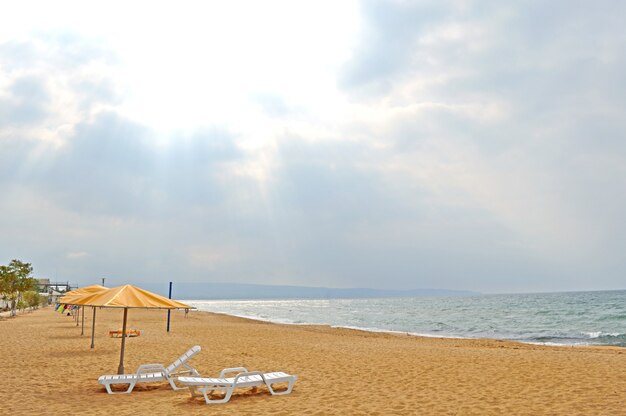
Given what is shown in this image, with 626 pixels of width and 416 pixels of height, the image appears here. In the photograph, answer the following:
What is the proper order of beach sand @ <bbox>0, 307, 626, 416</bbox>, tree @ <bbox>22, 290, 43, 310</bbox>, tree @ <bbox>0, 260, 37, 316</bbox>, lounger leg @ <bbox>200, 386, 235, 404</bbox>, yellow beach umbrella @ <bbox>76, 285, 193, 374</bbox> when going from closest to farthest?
beach sand @ <bbox>0, 307, 626, 416</bbox> → lounger leg @ <bbox>200, 386, 235, 404</bbox> → yellow beach umbrella @ <bbox>76, 285, 193, 374</bbox> → tree @ <bbox>0, 260, 37, 316</bbox> → tree @ <bbox>22, 290, 43, 310</bbox>

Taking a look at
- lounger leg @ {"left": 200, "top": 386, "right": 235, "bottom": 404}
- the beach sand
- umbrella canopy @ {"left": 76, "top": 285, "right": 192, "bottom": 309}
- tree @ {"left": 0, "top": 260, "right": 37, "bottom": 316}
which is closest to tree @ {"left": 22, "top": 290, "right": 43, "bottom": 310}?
tree @ {"left": 0, "top": 260, "right": 37, "bottom": 316}

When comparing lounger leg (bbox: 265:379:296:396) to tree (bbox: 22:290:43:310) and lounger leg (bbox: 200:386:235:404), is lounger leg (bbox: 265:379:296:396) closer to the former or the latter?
lounger leg (bbox: 200:386:235:404)

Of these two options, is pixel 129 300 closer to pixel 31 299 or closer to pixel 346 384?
pixel 346 384

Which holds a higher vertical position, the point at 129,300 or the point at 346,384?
the point at 129,300

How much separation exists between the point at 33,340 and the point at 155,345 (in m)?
4.63

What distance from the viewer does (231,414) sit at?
721 centimetres

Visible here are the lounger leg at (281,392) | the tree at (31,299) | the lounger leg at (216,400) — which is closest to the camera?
the lounger leg at (216,400)

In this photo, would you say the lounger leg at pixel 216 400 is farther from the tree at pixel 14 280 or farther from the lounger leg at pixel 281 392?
the tree at pixel 14 280

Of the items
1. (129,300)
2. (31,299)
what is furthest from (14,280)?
(129,300)

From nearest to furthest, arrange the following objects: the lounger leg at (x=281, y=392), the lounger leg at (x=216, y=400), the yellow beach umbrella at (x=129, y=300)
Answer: the lounger leg at (x=216, y=400), the lounger leg at (x=281, y=392), the yellow beach umbrella at (x=129, y=300)

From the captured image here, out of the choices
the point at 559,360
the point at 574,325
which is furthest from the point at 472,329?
the point at 559,360

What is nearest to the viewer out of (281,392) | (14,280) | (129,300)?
Result: (281,392)

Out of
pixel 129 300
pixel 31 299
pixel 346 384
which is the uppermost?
pixel 129 300

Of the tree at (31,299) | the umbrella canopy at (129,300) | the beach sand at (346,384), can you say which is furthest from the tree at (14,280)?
Result: the umbrella canopy at (129,300)
